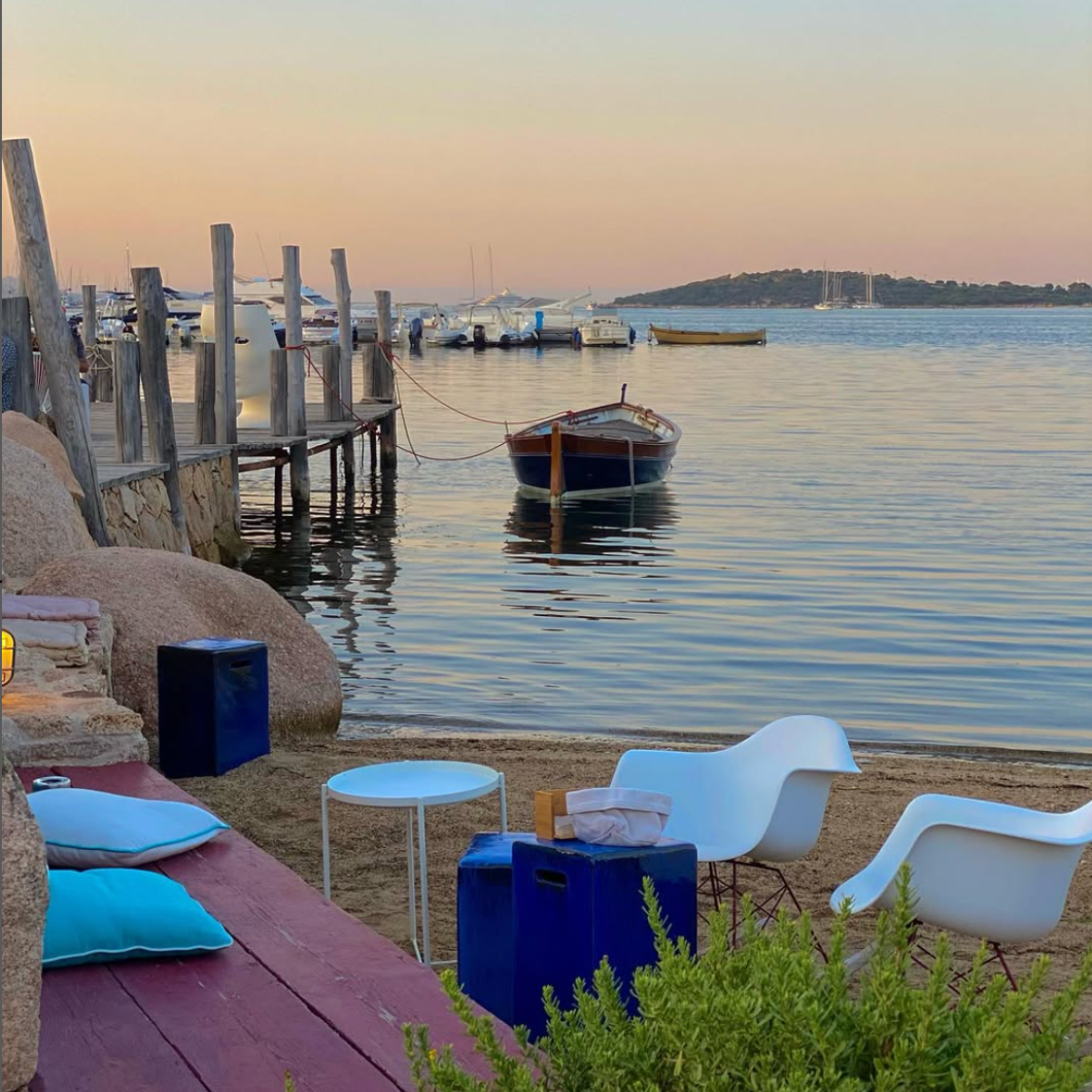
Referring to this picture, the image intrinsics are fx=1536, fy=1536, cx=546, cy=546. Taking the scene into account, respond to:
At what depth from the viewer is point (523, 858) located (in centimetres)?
357

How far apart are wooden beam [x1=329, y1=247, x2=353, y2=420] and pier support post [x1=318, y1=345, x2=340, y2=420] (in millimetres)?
12

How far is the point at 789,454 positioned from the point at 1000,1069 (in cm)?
2644

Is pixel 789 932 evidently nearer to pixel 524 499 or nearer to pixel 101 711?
pixel 101 711

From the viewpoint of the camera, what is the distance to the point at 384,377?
76.5 feet

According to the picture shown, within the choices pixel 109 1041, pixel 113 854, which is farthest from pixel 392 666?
pixel 109 1041

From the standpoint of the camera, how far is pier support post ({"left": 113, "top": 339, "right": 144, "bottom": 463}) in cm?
1249

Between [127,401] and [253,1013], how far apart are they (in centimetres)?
1043

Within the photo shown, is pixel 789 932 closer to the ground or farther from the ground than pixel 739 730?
farther from the ground

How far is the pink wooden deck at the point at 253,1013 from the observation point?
2.79 meters

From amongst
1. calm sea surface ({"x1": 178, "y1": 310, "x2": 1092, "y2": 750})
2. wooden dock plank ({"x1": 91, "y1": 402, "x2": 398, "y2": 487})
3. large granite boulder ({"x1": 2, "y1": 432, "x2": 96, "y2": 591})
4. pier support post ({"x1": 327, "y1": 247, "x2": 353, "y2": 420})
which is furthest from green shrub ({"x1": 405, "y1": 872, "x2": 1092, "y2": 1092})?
pier support post ({"x1": 327, "y1": 247, "x2": 353, "y2": 420})

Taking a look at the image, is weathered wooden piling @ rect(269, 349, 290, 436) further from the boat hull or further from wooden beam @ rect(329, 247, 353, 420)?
the boat hull

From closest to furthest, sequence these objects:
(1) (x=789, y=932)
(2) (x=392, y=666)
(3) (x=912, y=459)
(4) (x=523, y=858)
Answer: (1) (x=789, y=932), (4) (x=523, y=858), (2) (x=392, y=666), (3) (x=912, y=459)

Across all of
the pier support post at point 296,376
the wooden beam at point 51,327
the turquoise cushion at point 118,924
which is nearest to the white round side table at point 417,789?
the turquoise cushion at point 118,924

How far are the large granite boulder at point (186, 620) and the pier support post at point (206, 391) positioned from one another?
293 inches
